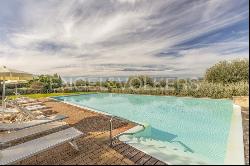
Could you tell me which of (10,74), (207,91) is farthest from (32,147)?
(207,91)

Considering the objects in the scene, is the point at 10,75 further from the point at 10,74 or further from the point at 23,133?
the point at 23,133

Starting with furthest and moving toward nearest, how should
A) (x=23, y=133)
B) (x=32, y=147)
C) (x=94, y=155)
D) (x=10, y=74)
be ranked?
(x=10, y=74), (x=23, y=133), (x=94, y=155), (x=32, y=147)

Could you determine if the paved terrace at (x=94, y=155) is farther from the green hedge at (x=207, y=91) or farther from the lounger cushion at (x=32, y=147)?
the green hedge at (x=207, y=91)

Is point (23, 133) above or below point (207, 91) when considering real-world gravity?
below

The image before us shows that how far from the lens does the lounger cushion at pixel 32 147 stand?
3271 millimetres

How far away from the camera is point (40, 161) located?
402 cm

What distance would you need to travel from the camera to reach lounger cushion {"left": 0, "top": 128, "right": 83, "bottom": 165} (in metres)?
3.27

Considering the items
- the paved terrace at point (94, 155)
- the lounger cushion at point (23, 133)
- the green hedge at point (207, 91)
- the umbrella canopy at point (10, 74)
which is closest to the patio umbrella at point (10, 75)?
the umbrella canopy at point (10, 74)

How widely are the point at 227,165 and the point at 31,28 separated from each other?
13.1 m

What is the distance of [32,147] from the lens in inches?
145

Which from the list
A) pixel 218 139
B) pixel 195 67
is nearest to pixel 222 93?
pixel 195 67

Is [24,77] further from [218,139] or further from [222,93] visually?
[222,93]

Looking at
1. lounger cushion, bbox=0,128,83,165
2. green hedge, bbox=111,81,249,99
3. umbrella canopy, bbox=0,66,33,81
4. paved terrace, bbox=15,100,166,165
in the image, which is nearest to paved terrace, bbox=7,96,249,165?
paved terrace, bbox=15,100,166,165

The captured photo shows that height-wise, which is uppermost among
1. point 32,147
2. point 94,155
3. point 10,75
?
point 10,75
